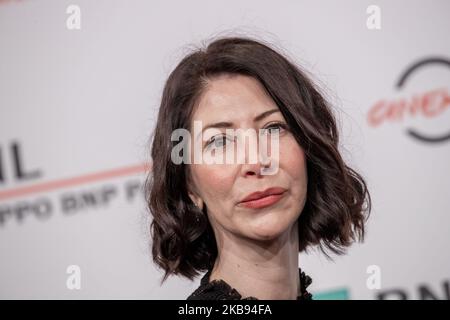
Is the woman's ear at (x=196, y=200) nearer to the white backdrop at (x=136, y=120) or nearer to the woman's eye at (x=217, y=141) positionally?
the woman's eye at (x=217, y=141)

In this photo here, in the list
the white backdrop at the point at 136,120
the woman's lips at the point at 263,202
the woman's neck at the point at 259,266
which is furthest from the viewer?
the white backdrop at the point at 136,120

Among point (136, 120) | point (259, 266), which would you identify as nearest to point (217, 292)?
point (259, 266)

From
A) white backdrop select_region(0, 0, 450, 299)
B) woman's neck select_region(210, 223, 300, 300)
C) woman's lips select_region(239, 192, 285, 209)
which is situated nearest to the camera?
woman's lips select_region(239, 192, 285, 209)

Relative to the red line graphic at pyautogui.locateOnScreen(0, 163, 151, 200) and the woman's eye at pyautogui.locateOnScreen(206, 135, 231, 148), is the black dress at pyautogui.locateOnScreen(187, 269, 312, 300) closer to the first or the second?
the woman's eye at pyautogui.locateOnScreen(206, 135, 231, 148)

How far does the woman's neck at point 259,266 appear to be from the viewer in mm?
1701

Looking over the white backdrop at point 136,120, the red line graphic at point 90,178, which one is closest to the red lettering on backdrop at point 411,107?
the white backdrop at point 136,120

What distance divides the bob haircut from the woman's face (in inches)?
1.5

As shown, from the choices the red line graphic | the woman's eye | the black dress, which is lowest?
the black dress

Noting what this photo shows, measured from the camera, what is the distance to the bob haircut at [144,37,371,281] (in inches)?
67.1

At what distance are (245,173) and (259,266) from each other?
0.27 metres

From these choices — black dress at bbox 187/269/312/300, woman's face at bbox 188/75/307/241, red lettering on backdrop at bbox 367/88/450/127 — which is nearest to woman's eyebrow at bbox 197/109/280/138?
woman's face at bbox 188/75/307/241

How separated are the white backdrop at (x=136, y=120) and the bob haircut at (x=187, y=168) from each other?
0.64m

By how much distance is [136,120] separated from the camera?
99.3 inches

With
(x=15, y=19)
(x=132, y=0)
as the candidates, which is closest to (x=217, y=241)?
(x=132, y=0)
